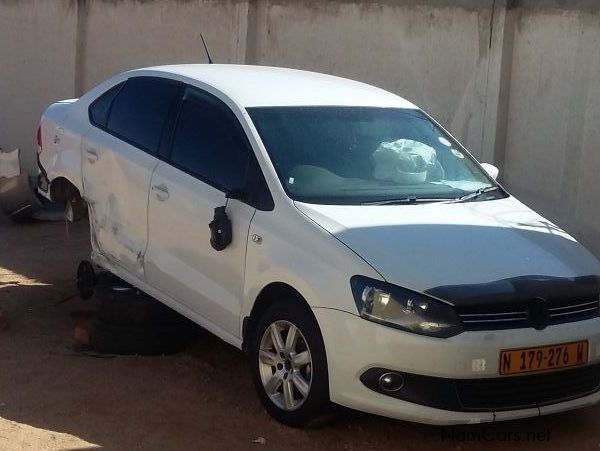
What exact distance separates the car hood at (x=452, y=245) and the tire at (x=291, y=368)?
0.46m

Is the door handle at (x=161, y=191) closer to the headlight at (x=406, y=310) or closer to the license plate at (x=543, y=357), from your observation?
the headlight at (x=406, y=310)

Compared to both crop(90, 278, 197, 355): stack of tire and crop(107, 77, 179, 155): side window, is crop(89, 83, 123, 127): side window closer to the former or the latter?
crop(107, 77, 179, 155): side window

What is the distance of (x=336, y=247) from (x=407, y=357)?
25.2 inches

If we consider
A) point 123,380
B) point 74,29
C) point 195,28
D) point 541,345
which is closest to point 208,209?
point 123,380

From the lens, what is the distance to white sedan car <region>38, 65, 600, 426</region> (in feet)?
17.2

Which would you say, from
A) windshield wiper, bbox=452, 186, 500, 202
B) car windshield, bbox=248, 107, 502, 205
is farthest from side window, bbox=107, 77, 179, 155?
windshield wiper, bbox=452, 186, 500, 202

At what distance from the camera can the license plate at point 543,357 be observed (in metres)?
5.26

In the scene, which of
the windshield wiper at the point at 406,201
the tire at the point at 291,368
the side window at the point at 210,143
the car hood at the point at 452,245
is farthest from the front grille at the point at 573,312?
the side window at the point at 210,143

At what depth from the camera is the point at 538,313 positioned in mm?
5375

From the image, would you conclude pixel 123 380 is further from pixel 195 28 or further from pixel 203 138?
pixel 195 28

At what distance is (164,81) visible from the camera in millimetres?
7184

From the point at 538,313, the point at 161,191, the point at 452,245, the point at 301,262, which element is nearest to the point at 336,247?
the point at 301,262

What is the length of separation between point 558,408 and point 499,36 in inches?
173

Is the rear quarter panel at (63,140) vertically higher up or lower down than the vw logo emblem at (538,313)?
higher up
